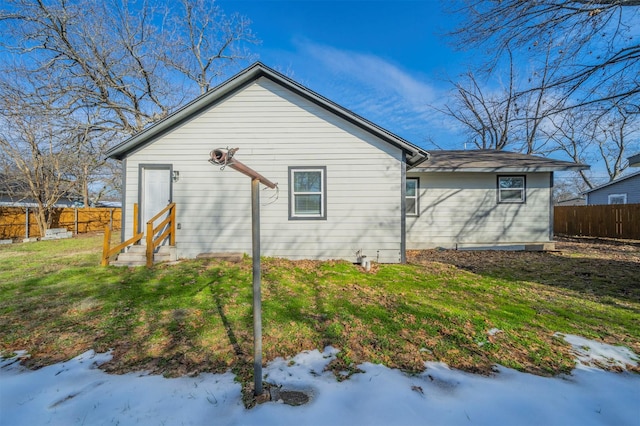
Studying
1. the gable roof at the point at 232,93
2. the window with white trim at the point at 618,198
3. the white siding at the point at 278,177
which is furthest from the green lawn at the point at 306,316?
the window with white trim at the point at 618,198

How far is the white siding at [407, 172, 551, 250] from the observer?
391 inches

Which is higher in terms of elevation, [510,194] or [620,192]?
[620,192]

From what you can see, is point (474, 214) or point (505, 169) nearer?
point (505, 169)

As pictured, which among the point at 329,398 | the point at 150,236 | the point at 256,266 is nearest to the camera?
the point at 329,398

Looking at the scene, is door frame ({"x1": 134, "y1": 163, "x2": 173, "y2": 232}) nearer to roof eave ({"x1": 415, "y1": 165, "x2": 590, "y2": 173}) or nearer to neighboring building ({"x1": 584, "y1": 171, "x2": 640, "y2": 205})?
roof eave ({"x1": 415, "y1": 165, "x2": 590, "y2": 173})

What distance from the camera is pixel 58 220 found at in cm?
1529

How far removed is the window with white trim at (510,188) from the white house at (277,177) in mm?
4865

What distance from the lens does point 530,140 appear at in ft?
68.6

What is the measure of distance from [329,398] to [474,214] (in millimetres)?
9636

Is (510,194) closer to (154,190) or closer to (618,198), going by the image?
(154,190)

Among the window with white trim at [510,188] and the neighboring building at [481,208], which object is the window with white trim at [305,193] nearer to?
the neighboring building at [481,208]

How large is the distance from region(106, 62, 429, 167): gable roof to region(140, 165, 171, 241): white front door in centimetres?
78

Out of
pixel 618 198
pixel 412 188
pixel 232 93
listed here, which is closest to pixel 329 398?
pixel 232 93

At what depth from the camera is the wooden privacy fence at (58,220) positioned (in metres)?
12.7
